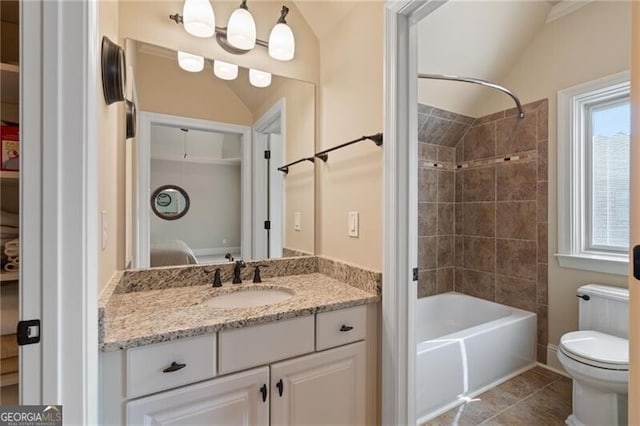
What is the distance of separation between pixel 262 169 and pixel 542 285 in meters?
2.27

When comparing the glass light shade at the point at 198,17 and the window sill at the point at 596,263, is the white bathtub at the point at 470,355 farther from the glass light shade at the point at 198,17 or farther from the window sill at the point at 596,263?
the glass light shade at the point at 198,17

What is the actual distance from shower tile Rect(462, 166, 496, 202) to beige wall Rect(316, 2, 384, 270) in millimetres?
1711

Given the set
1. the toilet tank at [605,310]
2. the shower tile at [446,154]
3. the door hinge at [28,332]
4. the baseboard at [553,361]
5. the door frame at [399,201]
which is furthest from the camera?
the shower tile at [446,154]

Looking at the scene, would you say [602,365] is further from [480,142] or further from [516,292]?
[480,142]

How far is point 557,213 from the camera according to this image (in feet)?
7.55

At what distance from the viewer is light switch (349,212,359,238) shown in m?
1.56

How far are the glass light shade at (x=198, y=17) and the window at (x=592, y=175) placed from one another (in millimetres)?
2384

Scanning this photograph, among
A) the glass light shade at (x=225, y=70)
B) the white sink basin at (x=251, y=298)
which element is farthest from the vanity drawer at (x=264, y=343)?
the glass light shade at (x=225, y=70)

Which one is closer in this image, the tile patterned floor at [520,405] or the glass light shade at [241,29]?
the glass light shade at [241,29]

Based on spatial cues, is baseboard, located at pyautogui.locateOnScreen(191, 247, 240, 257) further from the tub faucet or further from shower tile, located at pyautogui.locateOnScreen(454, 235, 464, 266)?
shower tile, located at pyautogui.locateOnScreen(454, 235, 464, 266)

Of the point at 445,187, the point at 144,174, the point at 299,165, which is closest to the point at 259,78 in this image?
the point at 299,165

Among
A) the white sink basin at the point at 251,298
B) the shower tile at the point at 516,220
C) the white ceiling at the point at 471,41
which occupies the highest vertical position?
the white ceiling at the point at 471,41

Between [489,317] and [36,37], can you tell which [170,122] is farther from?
[489,317]

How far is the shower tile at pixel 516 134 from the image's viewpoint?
244 centimetres
